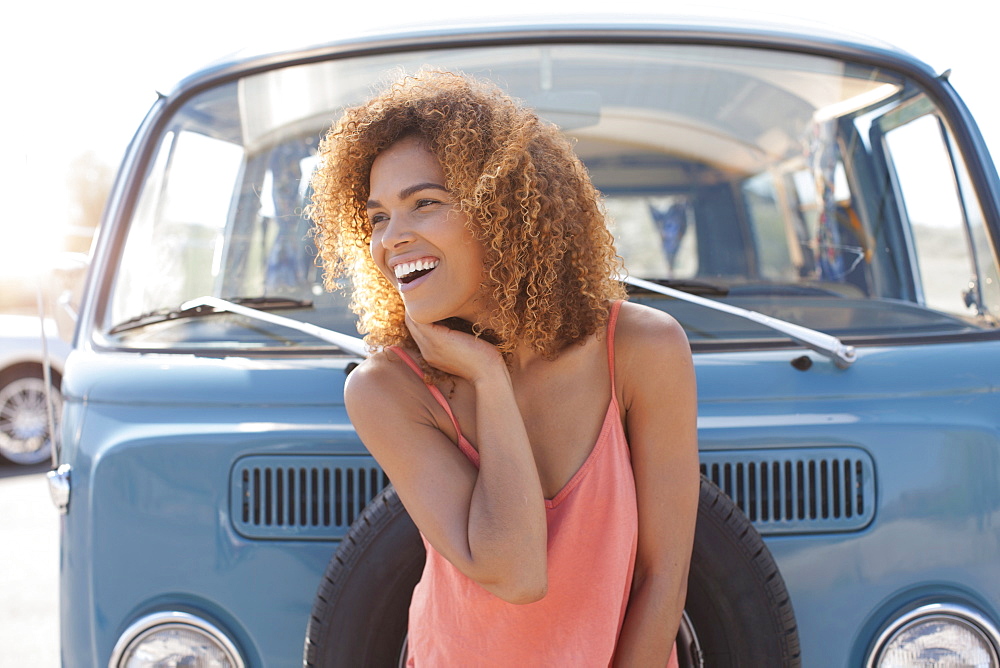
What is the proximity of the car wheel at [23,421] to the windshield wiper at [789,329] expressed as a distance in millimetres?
6991

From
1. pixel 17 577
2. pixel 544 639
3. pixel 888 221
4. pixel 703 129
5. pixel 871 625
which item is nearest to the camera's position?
pixel 544 639

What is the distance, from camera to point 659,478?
4.94 feet

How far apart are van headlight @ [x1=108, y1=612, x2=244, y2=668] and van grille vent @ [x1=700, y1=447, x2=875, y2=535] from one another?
1.05 m

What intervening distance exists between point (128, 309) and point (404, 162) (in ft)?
3.74

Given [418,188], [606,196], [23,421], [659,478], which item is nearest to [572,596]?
[659,478]

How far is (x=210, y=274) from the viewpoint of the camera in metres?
2.46

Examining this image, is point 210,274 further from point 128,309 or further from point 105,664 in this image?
point 105,664

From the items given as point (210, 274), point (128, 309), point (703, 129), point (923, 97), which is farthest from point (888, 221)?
point (128, 309)

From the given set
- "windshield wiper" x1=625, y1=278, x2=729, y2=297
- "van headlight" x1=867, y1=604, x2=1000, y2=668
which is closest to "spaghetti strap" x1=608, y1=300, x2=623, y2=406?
"windshield wiper" x1=625, y1=278, x2=729, y2=297

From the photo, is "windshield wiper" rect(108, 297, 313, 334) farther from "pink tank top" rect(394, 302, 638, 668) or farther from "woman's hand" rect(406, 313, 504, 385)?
"pink tank top" rect(394, 302, 638, 668)

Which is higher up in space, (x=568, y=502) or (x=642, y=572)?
(x=568, y=502)

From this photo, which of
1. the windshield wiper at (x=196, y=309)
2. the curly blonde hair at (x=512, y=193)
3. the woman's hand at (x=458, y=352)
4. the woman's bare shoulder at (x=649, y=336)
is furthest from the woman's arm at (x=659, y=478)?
the windshield wiper at (x=196, y=309)

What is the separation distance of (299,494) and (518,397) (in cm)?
59

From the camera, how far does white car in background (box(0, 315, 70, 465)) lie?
7777mm
